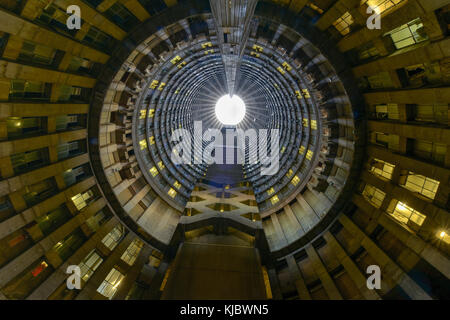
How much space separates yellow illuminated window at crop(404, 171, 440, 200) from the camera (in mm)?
14587

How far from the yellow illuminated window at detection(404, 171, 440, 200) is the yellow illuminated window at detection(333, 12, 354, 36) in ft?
42.6

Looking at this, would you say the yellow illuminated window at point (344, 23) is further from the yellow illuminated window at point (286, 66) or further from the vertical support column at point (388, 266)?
the vertical support column at point (388, 266)

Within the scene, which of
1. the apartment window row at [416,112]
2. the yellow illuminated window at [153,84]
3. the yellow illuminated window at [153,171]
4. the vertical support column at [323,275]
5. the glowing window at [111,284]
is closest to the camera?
the apartment window row at [416,112]

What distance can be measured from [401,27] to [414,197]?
1240 centimetres

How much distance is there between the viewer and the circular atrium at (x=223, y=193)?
13594 millimetres

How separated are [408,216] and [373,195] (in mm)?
3671

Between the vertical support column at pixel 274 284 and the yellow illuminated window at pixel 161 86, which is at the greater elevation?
the yellow illuminated window at pixel 161 86

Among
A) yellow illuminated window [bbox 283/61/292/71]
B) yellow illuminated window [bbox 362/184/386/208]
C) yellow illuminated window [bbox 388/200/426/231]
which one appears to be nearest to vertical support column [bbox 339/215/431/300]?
yellow illuminated window [bbox 362/184/386/208]

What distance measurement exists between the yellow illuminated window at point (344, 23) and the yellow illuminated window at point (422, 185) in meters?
13.0

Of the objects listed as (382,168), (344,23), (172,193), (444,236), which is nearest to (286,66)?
(344,23)

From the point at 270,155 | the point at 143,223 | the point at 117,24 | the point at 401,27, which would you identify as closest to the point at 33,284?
the point at 143,223

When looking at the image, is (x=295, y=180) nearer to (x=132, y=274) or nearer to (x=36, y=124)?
(x=132, y=274)

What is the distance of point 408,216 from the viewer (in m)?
16.2

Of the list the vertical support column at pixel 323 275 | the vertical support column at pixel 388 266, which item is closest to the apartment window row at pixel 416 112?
the vertical support column at pixel 388 266
